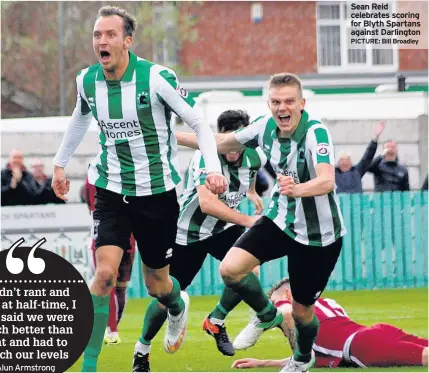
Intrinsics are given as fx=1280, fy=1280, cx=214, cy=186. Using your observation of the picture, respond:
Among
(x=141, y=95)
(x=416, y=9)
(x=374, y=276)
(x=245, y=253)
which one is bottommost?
(x=374, y=276)

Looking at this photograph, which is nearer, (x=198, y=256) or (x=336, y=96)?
(x=198, y=256)

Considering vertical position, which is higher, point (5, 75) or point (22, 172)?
point (5, 75)

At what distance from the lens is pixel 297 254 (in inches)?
357

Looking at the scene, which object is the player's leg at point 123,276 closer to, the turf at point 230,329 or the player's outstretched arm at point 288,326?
the turf at point 230,329

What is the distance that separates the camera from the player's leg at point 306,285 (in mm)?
9062

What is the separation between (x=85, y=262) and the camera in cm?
1711

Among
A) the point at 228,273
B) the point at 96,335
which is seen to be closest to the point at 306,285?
the point at 228,273

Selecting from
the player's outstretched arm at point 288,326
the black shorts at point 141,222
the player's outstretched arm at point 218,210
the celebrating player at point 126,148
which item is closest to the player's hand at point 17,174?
the player's outstretched arm at point 218,210

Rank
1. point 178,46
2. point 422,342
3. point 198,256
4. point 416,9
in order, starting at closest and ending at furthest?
point 422,342, point 198,256, point 416,9, point 178,46

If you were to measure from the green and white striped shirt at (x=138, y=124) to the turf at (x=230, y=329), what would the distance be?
1.85 metres

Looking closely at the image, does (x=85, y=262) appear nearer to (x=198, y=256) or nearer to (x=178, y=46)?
(x=198, y=256)

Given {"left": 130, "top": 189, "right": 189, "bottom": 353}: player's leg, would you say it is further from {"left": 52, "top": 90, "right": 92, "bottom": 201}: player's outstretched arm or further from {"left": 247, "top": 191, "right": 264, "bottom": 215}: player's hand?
{"left": 247, "top": 191, "right": 264, "bottom": 215}: player's hand

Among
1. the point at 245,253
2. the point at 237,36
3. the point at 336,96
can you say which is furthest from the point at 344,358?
the point at 237,36

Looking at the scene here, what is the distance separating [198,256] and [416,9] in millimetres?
5123
